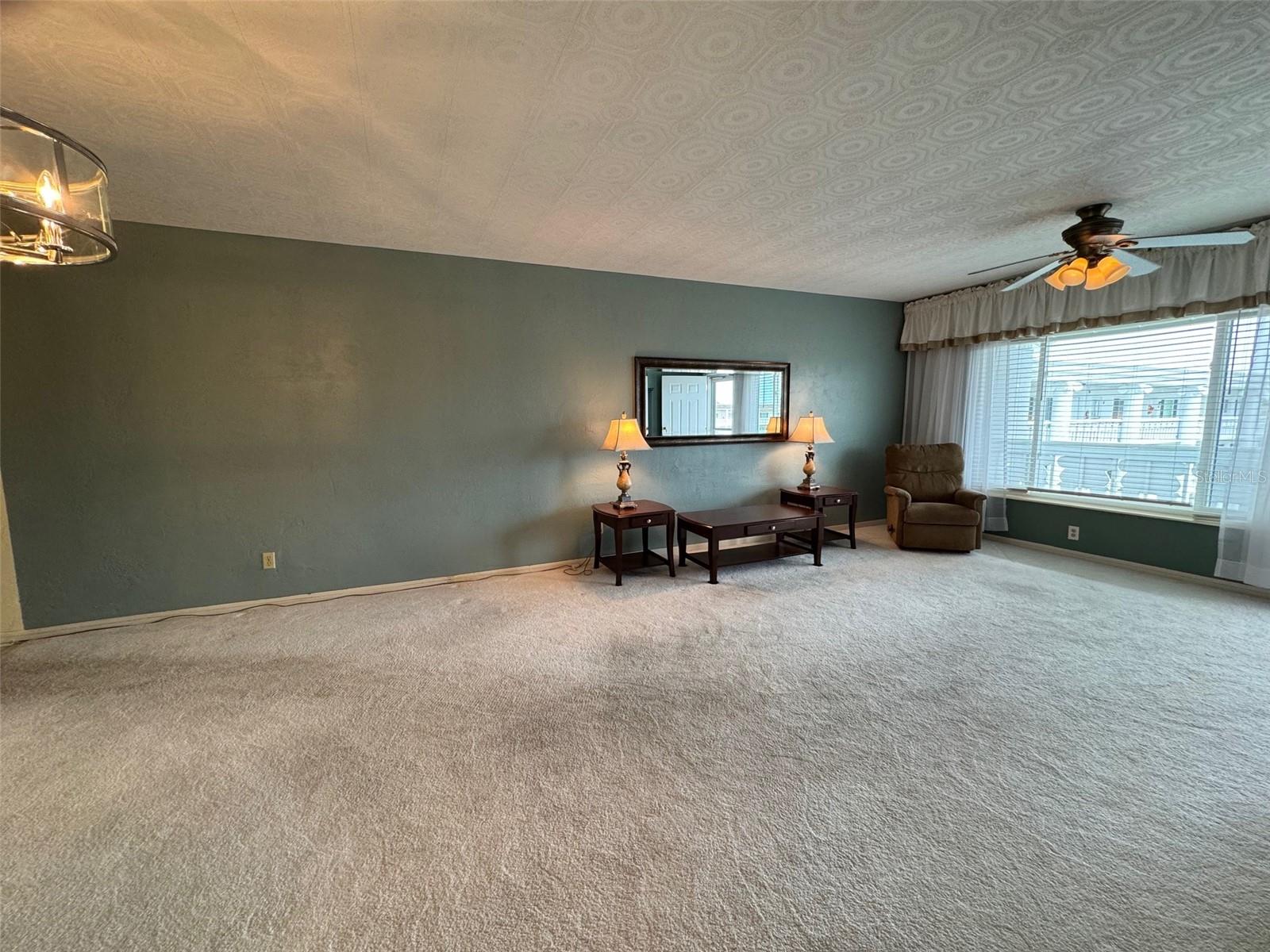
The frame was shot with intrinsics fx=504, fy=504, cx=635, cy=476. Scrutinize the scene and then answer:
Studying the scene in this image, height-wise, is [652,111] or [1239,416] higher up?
[652,111]

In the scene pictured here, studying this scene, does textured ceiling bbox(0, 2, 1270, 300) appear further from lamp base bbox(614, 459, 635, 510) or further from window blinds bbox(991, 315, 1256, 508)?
lamp base bbox(614, 459, 635, 510)

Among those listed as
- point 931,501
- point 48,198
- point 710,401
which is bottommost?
point 931,501

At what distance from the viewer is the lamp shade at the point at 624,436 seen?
394 centimetres

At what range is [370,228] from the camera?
310cm

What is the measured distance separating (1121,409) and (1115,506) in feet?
2.61

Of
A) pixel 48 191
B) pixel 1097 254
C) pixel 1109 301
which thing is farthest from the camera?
pixel 1109 301

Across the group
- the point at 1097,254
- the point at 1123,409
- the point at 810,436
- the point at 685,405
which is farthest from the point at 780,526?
the point at 1123,409

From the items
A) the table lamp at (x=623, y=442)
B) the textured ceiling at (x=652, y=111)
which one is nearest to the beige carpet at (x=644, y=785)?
the table lamp at (x=623, y=442)

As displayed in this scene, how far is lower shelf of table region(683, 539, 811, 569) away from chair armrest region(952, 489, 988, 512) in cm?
149

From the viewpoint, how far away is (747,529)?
155 inches

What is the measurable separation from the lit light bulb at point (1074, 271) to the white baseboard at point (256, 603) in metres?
3.76

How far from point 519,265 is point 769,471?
2.97 metres

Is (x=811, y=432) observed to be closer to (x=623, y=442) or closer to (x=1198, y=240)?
(x=623, y=442)

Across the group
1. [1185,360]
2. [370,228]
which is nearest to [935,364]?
[1185,360]
